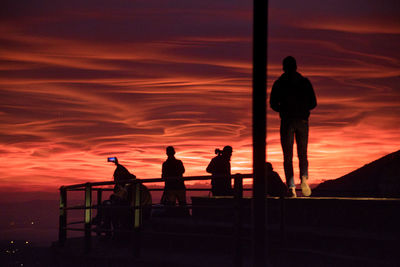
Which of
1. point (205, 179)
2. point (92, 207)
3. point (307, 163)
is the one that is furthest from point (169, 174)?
point (205, 179)

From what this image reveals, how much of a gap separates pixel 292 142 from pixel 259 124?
375cm

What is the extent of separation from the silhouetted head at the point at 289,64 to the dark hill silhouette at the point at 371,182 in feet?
13.0

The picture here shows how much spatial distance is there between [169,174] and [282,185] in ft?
13.9

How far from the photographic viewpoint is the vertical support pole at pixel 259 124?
22.6 ft

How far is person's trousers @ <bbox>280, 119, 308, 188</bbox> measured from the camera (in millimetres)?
10484

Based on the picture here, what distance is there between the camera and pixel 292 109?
408 inches

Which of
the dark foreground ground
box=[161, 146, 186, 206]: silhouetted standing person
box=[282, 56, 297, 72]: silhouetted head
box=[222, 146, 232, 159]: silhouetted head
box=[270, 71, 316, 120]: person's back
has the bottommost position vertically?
the dark foreground ground

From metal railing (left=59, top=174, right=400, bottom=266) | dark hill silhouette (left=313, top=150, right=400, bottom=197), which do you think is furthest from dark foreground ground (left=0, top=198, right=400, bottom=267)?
dark hill silhouette (left=313, top=150, right=400, bottom=197)

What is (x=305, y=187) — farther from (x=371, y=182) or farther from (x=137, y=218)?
(x=371, y=182)

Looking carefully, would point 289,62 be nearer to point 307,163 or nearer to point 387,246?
point 307,163

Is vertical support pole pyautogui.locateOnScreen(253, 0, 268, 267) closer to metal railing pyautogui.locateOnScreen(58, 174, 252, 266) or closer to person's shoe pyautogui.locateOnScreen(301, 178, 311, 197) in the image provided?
metal railing pyautogui.locateOnScreen(58, 174, 252, 266)

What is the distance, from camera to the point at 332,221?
10266 millimetres

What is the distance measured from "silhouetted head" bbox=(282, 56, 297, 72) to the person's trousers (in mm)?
A: 839

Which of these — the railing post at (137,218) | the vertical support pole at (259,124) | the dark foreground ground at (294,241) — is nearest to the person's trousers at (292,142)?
the dark foreground ground at (294,241)
